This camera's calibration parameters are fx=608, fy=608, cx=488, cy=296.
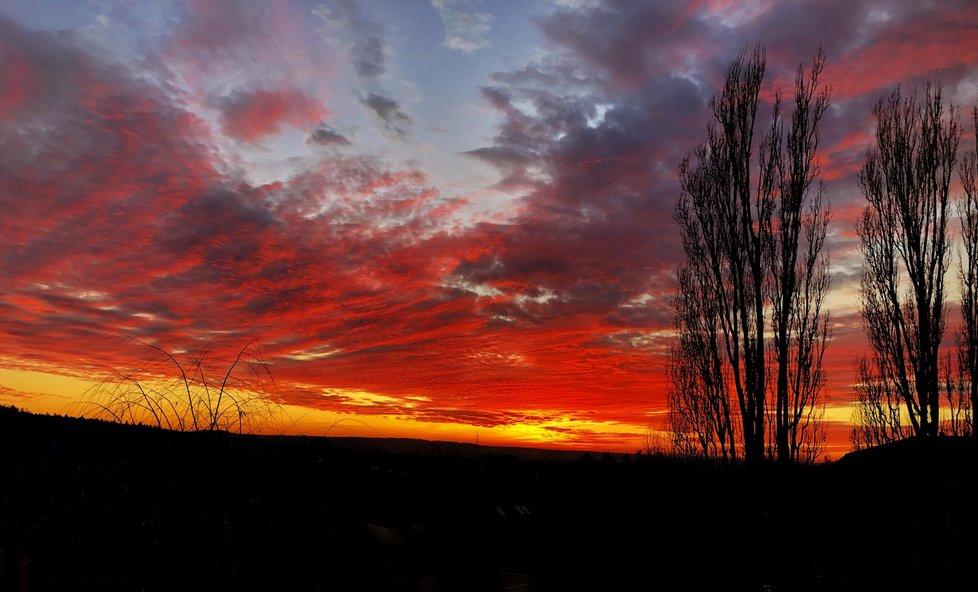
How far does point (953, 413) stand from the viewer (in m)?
19.0

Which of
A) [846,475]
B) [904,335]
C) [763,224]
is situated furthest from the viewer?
[904,335]

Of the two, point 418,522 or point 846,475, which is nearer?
point 418,522

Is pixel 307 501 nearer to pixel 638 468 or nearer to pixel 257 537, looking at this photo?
pixel 257 537

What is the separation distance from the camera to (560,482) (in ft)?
11.7

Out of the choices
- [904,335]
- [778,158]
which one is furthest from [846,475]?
[904,335]

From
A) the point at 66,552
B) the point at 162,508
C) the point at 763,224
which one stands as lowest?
the point at 66,552

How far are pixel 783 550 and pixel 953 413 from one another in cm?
2033

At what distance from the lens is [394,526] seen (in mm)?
2207

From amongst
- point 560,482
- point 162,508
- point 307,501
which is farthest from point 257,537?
point 560,482

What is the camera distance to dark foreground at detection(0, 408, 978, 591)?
2256 millimetres

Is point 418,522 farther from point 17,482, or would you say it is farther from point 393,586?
point 17,482

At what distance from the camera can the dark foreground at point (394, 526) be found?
7.40 feet

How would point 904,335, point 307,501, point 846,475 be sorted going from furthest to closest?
point 904,335 → point 846,475 → point 307,501

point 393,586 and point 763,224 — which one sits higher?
point 763,224
